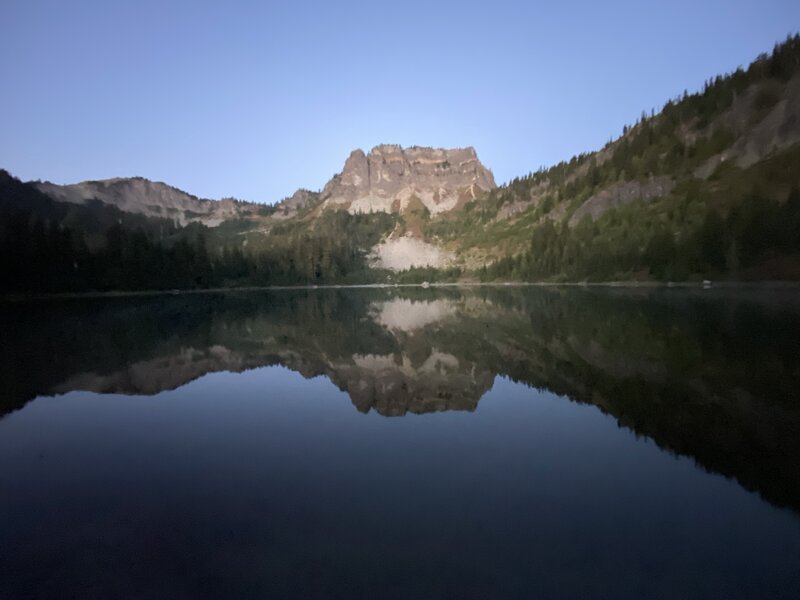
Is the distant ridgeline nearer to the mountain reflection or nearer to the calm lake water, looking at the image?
the mountain reflection

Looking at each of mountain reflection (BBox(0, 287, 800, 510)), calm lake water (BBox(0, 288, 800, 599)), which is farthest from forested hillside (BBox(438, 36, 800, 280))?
calm lake water (BBox(0, 288, 800, 599))

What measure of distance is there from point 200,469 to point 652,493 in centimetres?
896

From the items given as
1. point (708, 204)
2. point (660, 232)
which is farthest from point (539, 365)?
point (708, 204)

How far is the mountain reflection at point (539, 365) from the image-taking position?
39.9ft

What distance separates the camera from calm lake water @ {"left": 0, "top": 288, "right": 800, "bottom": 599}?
6.56 meters

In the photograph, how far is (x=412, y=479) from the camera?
9.86 m

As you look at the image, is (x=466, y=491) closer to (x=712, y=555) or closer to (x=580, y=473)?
(x=580, y=473)

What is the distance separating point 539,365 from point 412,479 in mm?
13442

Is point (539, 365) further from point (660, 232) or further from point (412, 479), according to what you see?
point (660, 232)

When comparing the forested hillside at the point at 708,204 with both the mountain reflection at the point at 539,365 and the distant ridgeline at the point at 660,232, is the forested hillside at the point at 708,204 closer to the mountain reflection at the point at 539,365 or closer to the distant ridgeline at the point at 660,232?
the distant ridgeline at the point at 660,232

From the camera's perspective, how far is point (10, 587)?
21.1 feet

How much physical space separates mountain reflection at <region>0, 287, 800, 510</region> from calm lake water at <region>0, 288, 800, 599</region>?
13cm

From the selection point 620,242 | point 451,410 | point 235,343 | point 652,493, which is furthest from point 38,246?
point 620,242

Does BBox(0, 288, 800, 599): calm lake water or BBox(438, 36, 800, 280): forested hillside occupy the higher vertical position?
BBox(438, 36, 800, 280): forested hillside
